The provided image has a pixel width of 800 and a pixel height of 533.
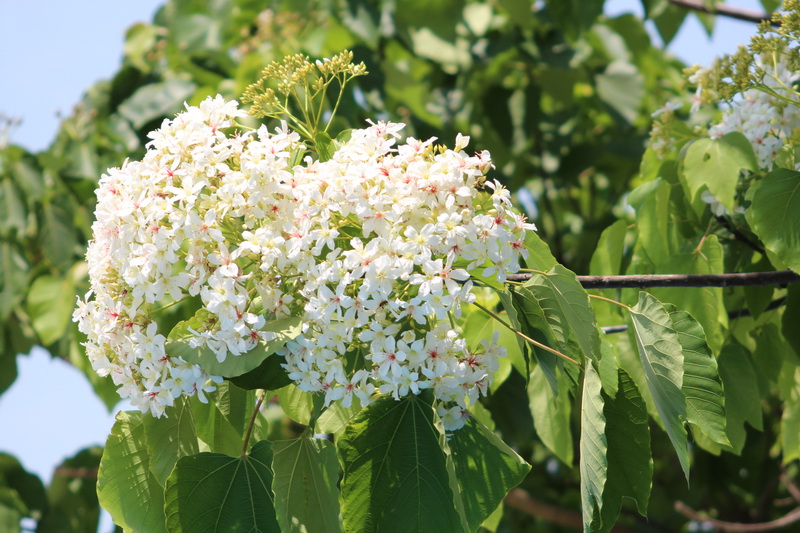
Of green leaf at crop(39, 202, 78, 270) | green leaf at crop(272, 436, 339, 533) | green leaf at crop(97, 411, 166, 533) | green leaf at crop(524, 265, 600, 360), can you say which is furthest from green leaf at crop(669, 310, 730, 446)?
green leaf at crop(39, 202, 78, 270)

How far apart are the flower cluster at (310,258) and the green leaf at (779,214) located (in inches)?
20.8

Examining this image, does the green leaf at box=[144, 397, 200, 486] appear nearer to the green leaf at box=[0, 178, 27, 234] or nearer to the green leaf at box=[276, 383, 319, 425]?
the green leaf at box=[276, 383, 319, 425]

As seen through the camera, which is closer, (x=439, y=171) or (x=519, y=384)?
(x=439, y=171)

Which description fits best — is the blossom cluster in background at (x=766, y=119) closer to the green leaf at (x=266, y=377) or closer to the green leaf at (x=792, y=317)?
the green leaf at (x=792, y=317)

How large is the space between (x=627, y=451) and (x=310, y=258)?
559 millimetres

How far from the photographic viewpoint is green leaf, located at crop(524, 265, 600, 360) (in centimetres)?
108

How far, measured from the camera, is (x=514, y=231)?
108cm

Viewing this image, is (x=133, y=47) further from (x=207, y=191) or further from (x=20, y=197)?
(x=207, y=191)

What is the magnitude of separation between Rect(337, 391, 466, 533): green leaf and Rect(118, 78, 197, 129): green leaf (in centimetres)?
240

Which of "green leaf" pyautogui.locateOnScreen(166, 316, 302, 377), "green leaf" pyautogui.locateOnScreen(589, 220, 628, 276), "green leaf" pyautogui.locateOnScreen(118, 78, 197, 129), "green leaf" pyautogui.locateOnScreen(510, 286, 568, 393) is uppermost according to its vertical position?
"green leaf" pyautogui.locateOnScreen(118, 78, 197, 129)

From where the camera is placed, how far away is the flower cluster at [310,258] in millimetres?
1018

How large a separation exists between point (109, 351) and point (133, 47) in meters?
3.25

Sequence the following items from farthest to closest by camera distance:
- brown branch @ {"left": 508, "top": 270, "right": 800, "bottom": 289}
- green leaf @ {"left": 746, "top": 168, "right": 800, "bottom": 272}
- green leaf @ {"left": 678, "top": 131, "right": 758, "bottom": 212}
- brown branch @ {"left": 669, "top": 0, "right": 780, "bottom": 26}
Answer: brown branch @ {"left": 669, "top": 0, "right": 780, "bottom": 26} < green leaf @ {"left": 678, "top": 131, "right": 758, "bottom": 212} < green leaf @ {"left": 746, "top": 168, "right": 800, "bottom": 272} < brown branch @ {"left": 508, "top": 270, "right": 800, "bottom": 289}

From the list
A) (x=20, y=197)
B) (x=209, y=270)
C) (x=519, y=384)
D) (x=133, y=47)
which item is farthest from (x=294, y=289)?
(x=133, y=47)
